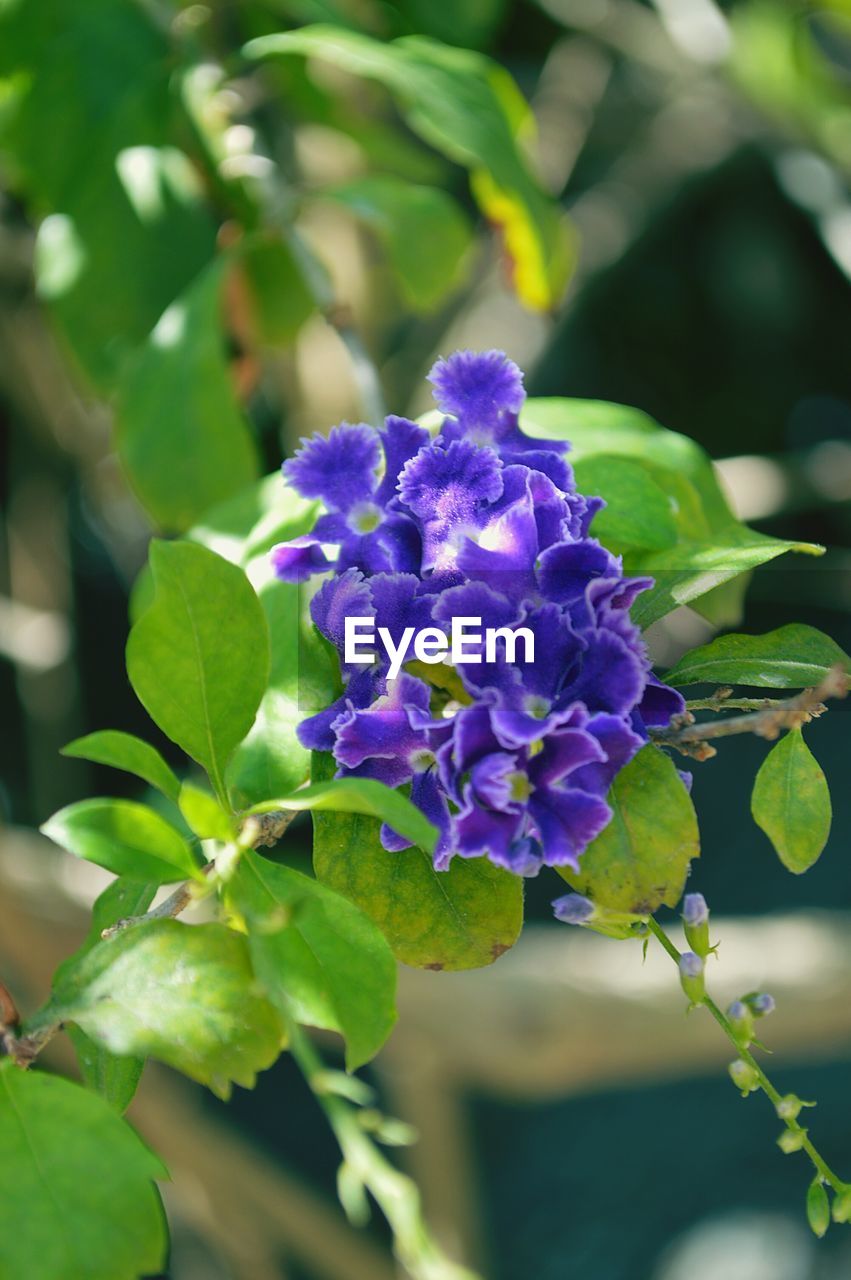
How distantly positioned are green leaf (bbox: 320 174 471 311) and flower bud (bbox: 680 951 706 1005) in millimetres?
820

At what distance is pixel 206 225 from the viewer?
1.39 metres

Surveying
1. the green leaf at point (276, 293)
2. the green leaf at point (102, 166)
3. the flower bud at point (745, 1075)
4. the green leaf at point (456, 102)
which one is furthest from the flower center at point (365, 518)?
the green leaf at point (276, 293)

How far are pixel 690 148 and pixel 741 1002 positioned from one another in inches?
83.6

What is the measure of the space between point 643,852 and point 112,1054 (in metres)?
0.29

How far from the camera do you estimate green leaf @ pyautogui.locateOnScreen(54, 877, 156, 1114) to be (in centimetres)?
66

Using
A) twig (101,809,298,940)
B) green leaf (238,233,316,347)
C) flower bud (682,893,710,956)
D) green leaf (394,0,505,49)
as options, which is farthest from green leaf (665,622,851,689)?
green leaf (394,0,505,49)

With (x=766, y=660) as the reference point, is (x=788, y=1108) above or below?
below

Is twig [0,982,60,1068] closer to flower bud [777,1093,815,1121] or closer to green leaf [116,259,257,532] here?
flower bud [777,1093,815,1121]

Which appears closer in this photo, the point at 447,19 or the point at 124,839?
the point at 124,839

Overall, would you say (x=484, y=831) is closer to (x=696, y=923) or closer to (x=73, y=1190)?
(x=696, y=923)

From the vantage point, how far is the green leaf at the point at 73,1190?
58 centimetres

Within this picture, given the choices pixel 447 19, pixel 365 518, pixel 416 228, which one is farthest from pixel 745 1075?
pixel 447 19

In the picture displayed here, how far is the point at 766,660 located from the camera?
0.68 metres

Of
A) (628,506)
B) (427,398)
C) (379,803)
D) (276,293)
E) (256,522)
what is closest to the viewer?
(379,803)
